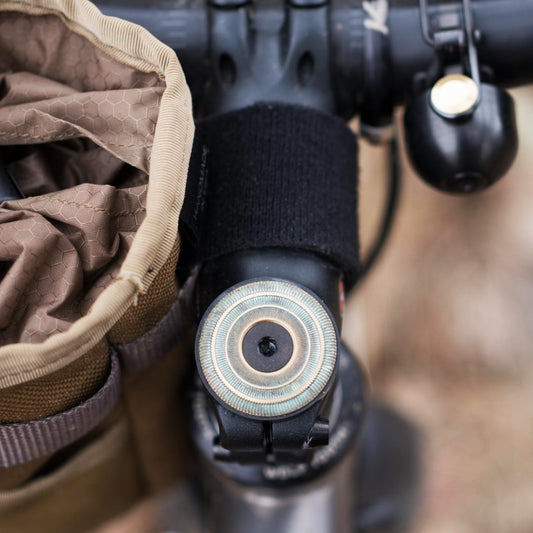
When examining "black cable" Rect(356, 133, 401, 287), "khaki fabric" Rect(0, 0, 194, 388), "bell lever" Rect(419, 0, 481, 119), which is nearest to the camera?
"khaki fabric" Rect(0, 0, 194, 388)

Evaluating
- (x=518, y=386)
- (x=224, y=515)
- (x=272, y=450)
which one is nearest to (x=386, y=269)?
(x=518, y=386)

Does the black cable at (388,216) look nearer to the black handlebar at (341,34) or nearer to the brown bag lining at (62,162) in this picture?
the black handlebar at (341,34)

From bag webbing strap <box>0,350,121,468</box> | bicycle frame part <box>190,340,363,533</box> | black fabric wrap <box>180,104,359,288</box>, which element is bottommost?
bicycle frame part <box>190,340,363,533</box>

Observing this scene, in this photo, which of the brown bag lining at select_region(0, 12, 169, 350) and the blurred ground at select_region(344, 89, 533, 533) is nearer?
the brown bag lining at select_region(0, 12, 169, 350)

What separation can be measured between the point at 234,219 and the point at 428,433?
0.51 meters

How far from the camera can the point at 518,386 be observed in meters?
0.88

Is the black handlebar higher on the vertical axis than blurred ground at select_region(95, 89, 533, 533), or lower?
higher

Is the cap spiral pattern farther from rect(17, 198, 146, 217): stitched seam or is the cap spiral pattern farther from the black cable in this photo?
the black cable

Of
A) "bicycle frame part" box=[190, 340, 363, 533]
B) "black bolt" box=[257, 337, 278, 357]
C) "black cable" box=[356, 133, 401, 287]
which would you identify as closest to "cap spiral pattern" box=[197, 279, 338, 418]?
"black bolt" box=[257, 337, 278, 357]

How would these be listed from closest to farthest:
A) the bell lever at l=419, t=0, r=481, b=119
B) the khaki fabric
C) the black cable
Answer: the khaki fabric → the bell lever at l=419, t=0, r=481, b=119 → the black cable

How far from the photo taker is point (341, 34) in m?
0.53

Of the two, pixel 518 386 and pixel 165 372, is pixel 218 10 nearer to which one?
pixel 165 372

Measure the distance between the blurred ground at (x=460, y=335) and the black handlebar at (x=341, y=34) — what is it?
392 millimetres

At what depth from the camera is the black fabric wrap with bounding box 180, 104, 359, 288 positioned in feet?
1.49
